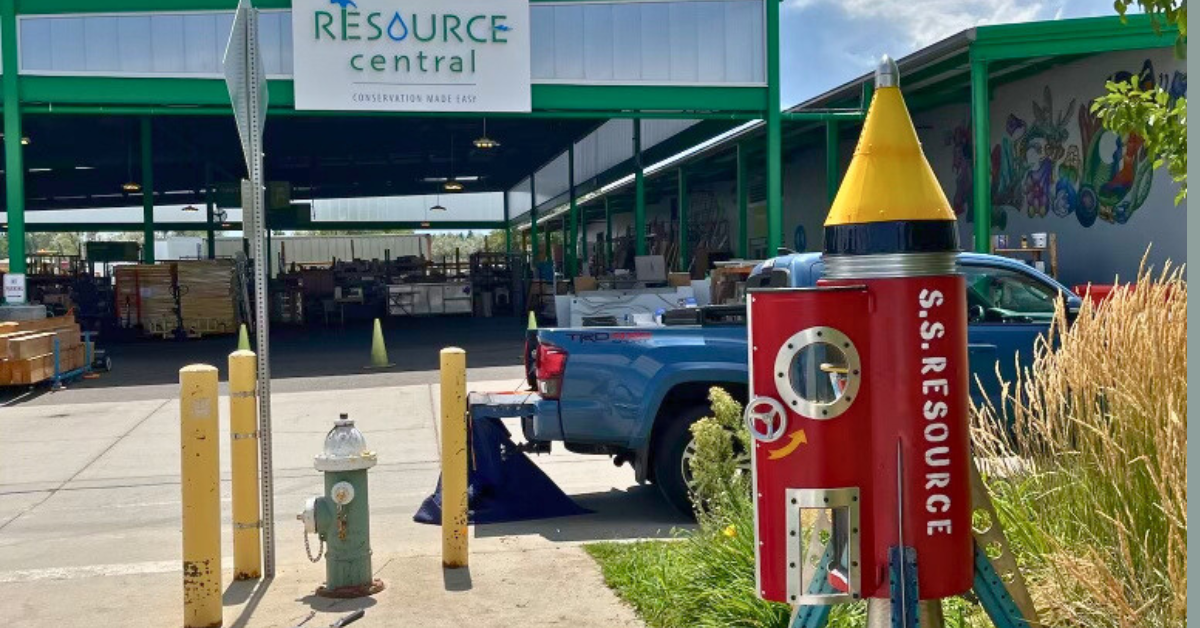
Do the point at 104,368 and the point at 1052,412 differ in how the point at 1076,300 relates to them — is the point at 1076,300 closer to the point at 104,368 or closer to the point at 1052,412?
the point at 1052,412

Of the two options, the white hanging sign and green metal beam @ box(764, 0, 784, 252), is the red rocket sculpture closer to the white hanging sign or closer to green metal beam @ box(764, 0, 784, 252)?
green metal beam @ box(764, 0, 784, 252)

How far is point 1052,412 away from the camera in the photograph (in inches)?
161

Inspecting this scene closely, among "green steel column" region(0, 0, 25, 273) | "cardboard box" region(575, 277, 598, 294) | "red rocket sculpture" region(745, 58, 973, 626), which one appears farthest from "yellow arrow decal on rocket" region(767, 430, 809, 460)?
"cardboard box" region(575, 277, 598, 294)

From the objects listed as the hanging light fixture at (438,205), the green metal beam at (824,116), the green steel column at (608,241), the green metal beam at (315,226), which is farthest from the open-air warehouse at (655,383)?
the green metal beam at (315,226)

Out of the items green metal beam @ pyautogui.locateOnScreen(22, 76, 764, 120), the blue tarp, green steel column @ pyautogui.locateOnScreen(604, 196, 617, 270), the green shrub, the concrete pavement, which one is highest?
green metal beam @ pyautogui.locateOnScreen(22, 76, 764, 120)

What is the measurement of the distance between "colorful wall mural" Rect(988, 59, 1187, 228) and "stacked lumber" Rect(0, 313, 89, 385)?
1686 cm

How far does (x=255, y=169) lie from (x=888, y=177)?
417 cm

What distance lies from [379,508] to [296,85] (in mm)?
13523

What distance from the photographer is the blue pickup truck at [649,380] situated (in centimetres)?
815

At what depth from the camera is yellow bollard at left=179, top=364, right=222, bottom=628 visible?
5.79m

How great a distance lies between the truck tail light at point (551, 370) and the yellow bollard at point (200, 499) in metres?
2.74

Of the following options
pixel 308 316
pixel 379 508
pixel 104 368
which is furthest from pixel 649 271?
pixel 379 508

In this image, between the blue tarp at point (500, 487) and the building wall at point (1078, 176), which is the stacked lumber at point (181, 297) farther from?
the blue tarp at point (500, 487)

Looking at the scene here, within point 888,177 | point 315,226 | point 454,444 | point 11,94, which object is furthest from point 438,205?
point 888,177
